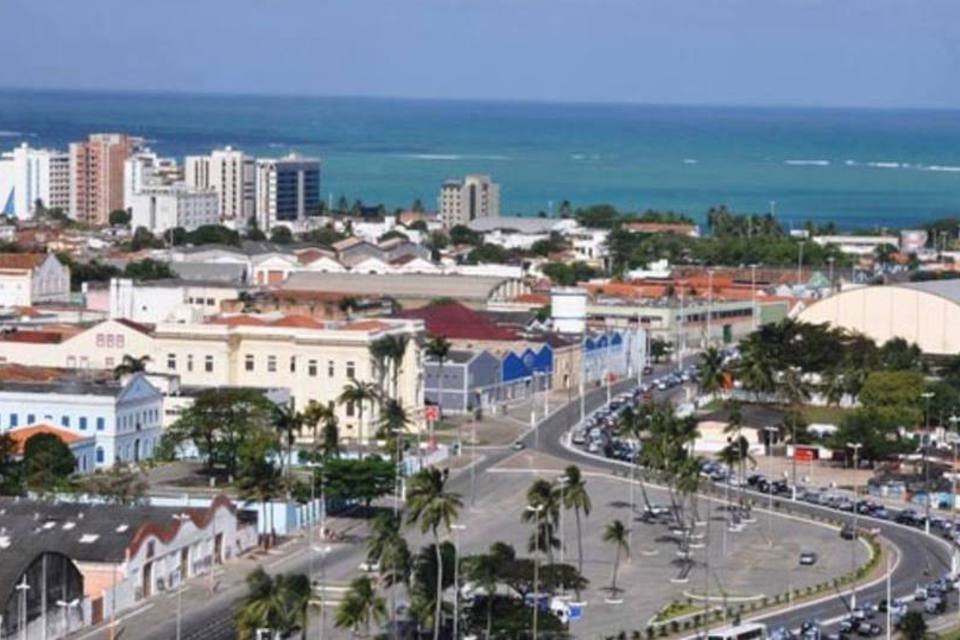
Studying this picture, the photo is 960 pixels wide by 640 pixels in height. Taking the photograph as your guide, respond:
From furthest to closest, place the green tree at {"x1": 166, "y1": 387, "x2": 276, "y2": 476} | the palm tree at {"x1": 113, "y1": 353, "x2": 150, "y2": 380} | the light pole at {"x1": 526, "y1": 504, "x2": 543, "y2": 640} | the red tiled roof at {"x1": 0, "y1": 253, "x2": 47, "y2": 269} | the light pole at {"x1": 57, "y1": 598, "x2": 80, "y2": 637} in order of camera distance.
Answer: the red tiled roof at {"x1": 0, "y1": 253, "x2": 47, "y2": 269}
the palm tree at {"x1": 113, "y1": 353, "x2": 150, "y2": 380}
the green tree at {"x1": 166, "y1": 387, "x2": 276, "y2": 476}
the light pole at {"x1": 57, "y1": 598, "x2": 80, "y2": 637}
the light pole at {"x1": 526, "y1": 504, "x2": 543, "y2": 640}

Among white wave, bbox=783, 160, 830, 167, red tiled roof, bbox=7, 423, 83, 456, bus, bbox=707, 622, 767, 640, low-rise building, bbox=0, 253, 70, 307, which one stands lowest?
bus, bbox=707, 622, 767, 640

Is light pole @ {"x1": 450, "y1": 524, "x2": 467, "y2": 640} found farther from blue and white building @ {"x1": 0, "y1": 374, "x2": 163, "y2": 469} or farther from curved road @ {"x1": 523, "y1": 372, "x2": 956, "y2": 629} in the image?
blue and white building @ {"x1": 0, "y1": 374, "x2": 163, "y2": 469}

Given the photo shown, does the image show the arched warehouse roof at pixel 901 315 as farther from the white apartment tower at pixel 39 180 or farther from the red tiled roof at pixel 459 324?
the white apartment tower at pixel 39 180

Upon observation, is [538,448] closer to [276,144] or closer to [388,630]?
[388,630]

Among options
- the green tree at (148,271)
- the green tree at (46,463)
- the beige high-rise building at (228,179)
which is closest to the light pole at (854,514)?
the green tree at (46,463)

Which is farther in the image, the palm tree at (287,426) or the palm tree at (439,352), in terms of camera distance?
the palm tree at (439,352)

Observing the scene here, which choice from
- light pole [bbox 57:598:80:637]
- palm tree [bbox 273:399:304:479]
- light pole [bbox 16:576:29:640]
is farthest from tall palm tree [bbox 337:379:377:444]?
light pole [bbox 16:576:29:640]

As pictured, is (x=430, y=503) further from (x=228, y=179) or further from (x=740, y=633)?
(x=228, y=179)
